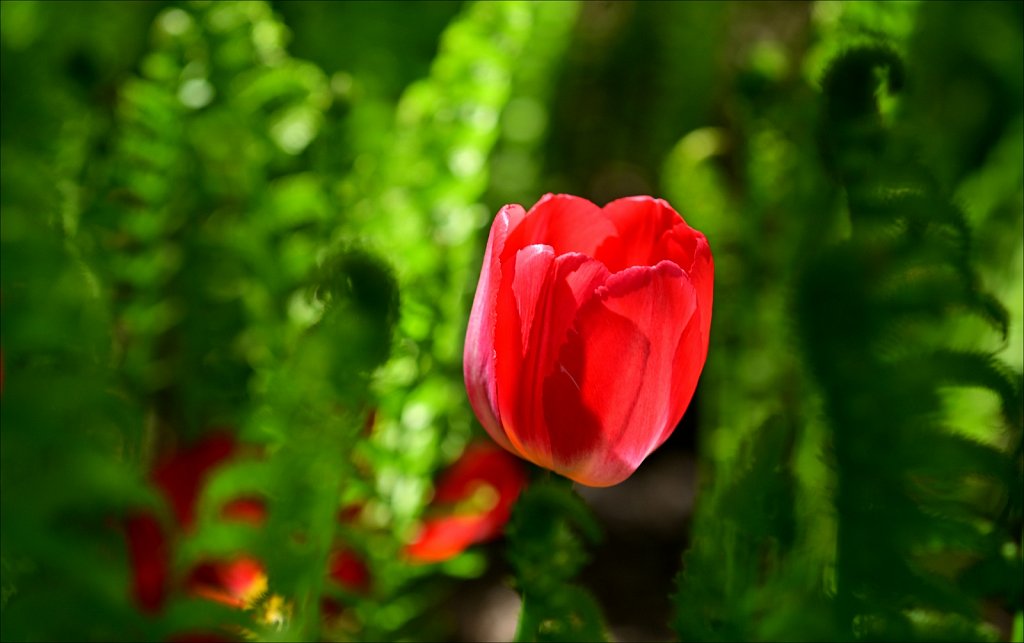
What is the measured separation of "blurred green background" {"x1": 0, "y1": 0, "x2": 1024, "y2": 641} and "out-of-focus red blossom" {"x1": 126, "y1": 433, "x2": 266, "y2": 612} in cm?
4

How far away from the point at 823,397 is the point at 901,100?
29cm

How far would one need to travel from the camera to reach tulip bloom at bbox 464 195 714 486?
326mm

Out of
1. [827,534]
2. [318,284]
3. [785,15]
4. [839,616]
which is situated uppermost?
[318,284]

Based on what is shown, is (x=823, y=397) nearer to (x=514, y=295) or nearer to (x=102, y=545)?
(x=514, y=295)

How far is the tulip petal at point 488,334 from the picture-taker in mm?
337

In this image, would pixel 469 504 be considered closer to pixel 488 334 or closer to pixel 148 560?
pixel 148 560

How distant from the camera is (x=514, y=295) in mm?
345

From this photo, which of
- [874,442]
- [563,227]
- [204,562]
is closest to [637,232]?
[563,227]

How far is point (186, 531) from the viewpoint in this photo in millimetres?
593

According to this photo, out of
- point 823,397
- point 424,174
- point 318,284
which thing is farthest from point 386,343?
point 424,174

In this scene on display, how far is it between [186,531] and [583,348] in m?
0.35

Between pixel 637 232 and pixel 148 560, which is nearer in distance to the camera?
pixel 637 232

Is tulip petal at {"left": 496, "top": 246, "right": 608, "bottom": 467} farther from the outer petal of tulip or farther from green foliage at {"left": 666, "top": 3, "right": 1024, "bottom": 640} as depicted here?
the outer petal of tulip

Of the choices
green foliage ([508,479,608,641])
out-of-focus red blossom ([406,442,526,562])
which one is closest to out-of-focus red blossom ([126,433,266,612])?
out-of-focus red blossom ([406,442,526,562])
